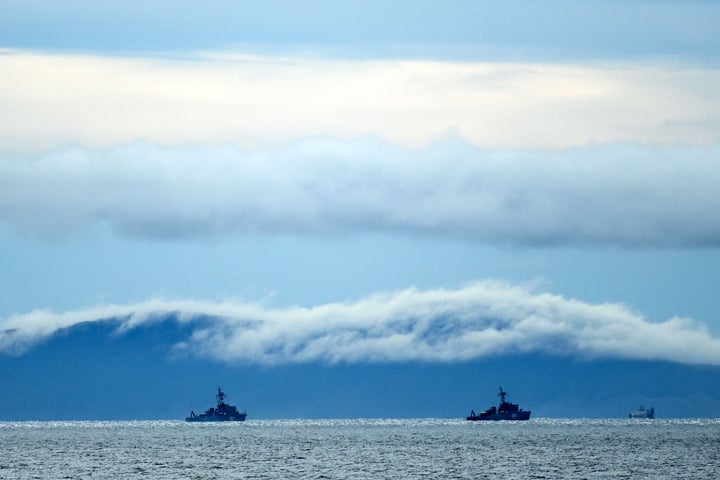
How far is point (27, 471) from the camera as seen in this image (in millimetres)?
161250

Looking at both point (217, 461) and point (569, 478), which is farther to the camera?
point (217, 461)

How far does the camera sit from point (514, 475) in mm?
145375

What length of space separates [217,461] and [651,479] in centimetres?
6780

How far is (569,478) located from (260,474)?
34.7 metres

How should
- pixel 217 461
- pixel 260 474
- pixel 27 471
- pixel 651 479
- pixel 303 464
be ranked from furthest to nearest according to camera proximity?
1. pixel 217 461
2. pixel 303 464
3. pixel 27 471
4. pixel 260 474
5. pixel 651 479

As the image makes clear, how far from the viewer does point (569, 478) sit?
140 m

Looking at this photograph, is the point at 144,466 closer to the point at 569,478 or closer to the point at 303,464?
the point at 303,464

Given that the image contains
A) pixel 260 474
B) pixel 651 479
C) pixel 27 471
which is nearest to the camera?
pixel 651 479

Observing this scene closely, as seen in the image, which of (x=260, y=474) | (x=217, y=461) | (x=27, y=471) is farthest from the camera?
(x=217, y=461)

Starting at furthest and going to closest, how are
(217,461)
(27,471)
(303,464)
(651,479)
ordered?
(217,461)
(303,464)
(27,471)
(651,479)

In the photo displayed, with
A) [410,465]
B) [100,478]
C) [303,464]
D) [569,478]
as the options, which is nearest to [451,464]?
[410,465]

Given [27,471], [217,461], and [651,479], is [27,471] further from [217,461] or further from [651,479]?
[651,479]

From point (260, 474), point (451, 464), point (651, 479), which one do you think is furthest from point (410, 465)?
point (651, 479)

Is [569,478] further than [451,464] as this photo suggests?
No
